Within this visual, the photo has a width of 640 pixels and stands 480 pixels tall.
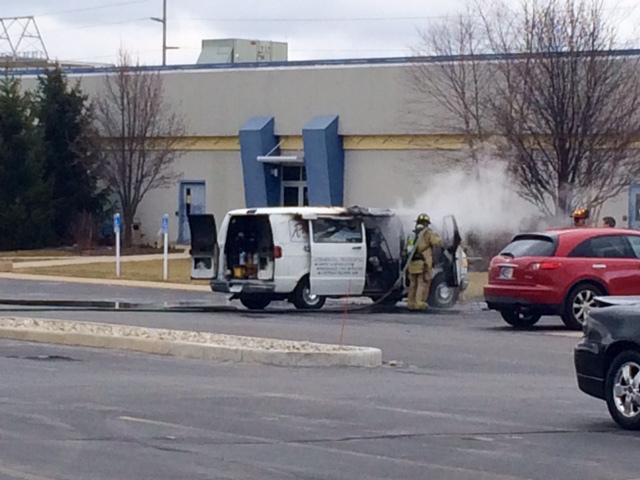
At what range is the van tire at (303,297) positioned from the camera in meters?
25.7

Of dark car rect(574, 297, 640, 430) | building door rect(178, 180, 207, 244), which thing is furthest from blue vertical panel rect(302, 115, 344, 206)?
dark car rect(574, 297, 640, 430)

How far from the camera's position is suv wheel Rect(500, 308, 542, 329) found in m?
23.2

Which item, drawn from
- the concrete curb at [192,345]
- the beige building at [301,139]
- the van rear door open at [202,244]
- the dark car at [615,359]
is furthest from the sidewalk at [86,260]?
the dark car at [615,359]

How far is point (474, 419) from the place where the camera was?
12.4 m

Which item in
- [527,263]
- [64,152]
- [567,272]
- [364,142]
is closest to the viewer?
[567,272]

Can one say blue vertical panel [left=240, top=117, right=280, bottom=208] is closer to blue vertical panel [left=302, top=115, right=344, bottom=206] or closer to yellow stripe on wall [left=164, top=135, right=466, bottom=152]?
yellow stripe on wall [left=164, top=135, right=466, bottom=152]

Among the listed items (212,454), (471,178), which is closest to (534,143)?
(471,178)

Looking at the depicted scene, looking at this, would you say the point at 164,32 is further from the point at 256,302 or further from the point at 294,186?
the point at 256,302

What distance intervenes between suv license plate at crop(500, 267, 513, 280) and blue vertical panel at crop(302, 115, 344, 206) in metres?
23.4

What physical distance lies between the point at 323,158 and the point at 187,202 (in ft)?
23.7

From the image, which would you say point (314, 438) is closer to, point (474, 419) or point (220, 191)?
point (474, 419)

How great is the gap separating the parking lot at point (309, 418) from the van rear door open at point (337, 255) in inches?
228

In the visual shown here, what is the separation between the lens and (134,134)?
4750 cm

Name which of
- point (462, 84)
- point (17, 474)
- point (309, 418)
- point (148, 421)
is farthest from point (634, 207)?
point (17, 474)
